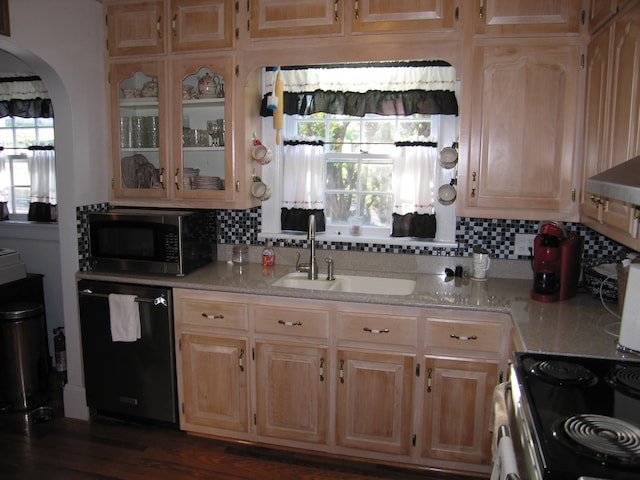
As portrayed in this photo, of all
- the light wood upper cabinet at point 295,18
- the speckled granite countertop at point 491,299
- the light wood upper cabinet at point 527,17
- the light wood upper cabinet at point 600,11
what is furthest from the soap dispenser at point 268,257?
the light wood upper cabinet at point 600,11

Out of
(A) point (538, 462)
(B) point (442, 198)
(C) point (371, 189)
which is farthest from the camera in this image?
(C) point (371, 189)

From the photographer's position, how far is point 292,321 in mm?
2658

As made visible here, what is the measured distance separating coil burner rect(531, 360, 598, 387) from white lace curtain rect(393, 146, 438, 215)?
4.98ft

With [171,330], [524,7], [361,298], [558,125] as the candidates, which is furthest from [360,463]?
[524,7]

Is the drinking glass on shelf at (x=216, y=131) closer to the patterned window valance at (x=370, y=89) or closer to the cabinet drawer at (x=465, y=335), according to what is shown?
the patterned window valance at (x=370, y=89)

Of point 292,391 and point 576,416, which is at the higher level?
point 576,416

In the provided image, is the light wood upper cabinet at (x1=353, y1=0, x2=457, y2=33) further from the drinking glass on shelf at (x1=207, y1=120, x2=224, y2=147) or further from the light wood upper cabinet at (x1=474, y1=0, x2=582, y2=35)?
the drinking glass on shelf at (x1=207, y1=120, x2=224, y2=147)

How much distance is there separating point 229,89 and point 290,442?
6.41ft

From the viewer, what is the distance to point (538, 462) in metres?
1.26

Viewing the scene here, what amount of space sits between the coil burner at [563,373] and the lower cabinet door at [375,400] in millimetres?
851

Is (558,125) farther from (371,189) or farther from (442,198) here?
(371,189)

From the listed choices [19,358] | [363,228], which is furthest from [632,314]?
[19,358]

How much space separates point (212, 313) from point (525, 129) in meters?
1.85

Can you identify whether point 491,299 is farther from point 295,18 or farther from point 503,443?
point 295,18
